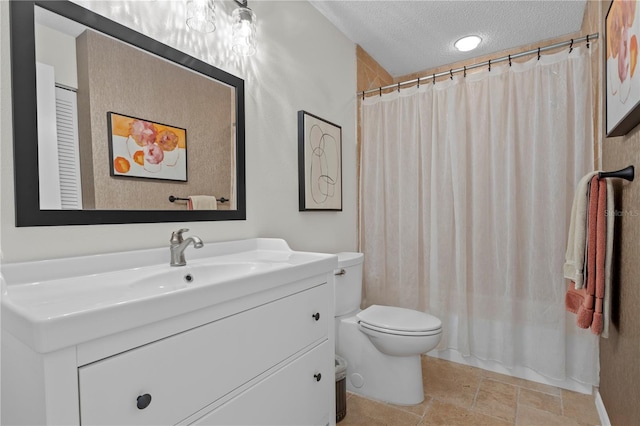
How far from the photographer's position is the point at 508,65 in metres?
2.09

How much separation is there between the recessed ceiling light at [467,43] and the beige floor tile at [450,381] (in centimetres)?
236

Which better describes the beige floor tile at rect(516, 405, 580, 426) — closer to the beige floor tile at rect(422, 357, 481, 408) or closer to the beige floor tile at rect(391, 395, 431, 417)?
the beige floor tile at rect(422, 357, 481, 408)

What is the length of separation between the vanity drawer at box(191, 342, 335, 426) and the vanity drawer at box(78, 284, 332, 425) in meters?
0.05

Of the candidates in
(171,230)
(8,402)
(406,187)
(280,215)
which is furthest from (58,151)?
(406,187)

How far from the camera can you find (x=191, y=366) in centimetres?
87

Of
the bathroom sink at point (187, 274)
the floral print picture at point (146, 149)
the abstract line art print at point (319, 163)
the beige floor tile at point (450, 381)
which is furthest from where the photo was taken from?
the abstract line art print at point (319, 163)

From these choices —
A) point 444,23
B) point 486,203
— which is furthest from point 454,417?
point 444,23

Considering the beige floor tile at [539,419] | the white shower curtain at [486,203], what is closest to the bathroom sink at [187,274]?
the white shower curtain at [486,203]

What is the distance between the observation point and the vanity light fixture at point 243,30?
1.55m

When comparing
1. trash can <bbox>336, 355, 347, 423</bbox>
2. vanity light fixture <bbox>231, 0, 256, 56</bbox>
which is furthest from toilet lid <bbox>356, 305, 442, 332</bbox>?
vanity light fixture <bbox>231, 0, 256, 56</bbox>

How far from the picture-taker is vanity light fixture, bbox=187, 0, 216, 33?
1367 mm

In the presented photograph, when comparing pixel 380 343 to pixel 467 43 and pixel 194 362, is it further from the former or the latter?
pixel 467 43

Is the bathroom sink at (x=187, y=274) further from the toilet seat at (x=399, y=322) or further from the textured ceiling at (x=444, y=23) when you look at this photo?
the textured ceiling at (x=444, y=23)

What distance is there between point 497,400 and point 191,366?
5.88 ft
